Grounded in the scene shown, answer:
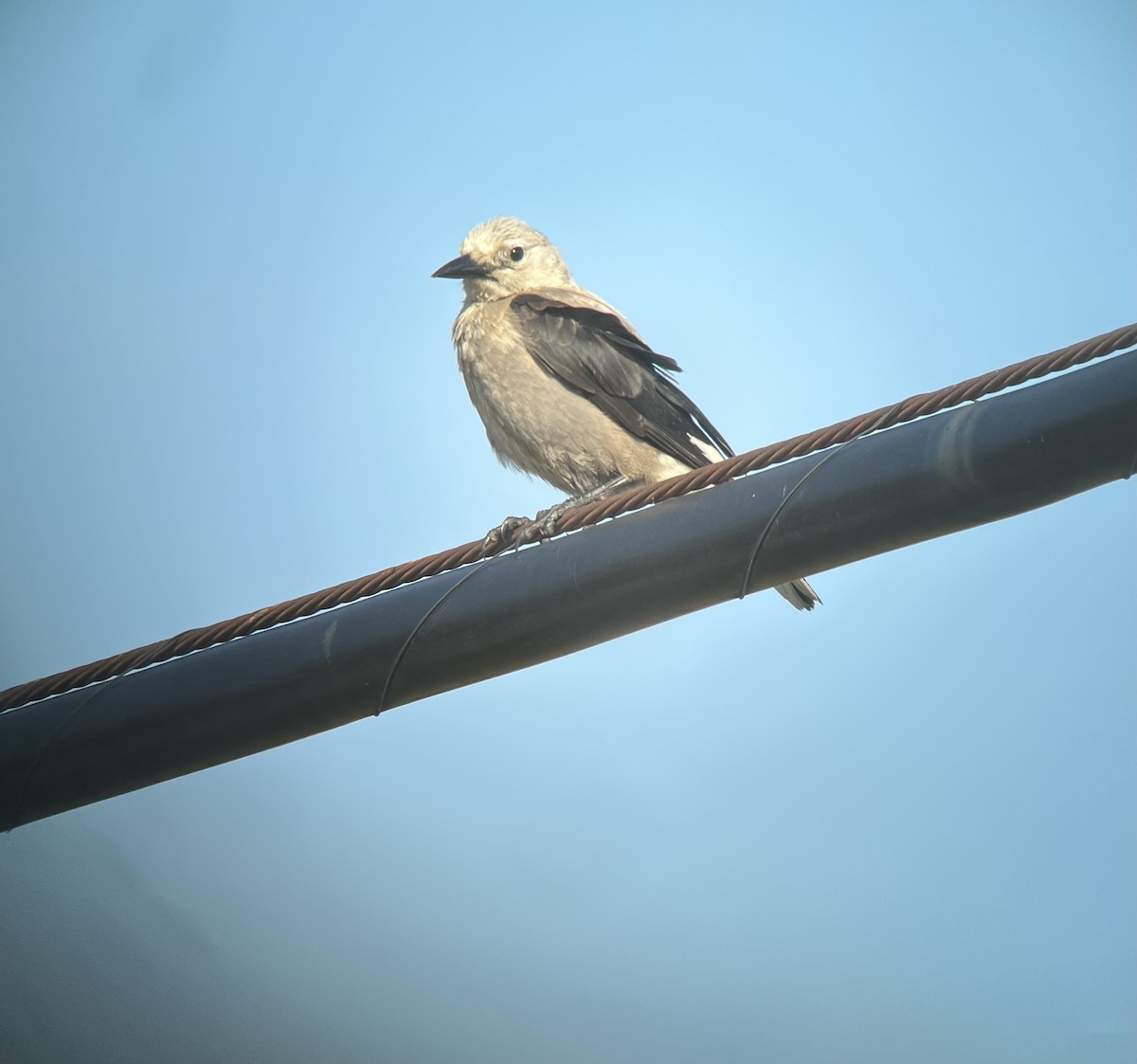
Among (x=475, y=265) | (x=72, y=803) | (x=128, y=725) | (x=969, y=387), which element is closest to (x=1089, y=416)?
(x=969, y=387)

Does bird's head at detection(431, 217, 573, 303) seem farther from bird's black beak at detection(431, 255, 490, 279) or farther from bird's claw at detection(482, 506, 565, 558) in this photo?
bird's claw at detection(482, 506, 565, 558)

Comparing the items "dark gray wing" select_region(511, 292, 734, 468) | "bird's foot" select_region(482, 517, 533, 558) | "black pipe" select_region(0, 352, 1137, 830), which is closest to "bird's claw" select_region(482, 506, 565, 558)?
"bird's foot" select_region(482, 517, 533, 558)

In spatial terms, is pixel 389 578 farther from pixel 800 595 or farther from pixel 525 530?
pixel 800 595

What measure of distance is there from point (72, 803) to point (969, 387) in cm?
245

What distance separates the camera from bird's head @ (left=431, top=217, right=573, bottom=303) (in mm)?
6320

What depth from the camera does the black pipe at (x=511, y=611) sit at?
10.1 ft

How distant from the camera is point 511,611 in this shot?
3398 millimetres

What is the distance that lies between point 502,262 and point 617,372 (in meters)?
1.15

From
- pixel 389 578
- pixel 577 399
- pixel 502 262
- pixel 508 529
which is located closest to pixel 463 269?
pixel 502 262

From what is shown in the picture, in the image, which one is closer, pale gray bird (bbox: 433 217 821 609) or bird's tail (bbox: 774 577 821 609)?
bird's tail (bbox: 774 577 821 609)

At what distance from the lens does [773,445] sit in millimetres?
3336

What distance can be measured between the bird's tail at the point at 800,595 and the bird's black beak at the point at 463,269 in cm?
220

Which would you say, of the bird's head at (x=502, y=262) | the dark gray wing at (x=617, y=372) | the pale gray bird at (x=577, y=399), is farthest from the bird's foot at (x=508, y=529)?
the bird's head at (x=502, y=262)

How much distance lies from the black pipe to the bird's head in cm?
301
